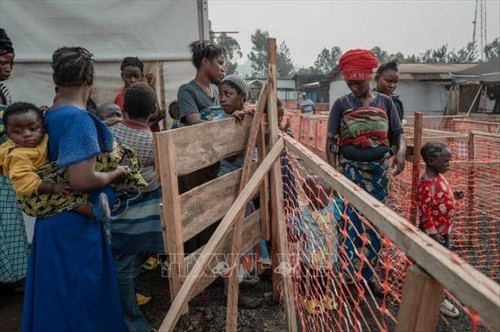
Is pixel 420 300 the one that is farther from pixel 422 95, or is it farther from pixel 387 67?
pixel 422 95

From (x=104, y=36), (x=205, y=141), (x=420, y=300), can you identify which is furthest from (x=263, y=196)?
(x=104, y=36)

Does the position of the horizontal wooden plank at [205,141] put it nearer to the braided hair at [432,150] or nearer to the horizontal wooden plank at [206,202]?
the horizontal wooden plank at [206,202]

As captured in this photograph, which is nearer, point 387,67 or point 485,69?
point 387,67

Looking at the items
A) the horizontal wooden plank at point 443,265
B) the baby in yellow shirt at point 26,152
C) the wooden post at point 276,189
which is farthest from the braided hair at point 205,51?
the horizontal wooden plank at point 443,265

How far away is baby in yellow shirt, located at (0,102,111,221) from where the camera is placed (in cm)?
178

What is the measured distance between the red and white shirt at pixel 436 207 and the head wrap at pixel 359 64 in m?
1.05

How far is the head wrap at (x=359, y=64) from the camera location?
2861mm

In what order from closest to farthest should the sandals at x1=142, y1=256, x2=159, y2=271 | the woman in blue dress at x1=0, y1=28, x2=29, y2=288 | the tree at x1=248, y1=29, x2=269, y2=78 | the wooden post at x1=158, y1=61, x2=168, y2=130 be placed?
the woman in blue dress at x1=0, y1=28, x2=29, y2=288 → the sandals at x1=142, y1=256, x2=159, y2=271 → the wooden post at x1=158, y1=61, x2=168, y2=130 → the tree at x1=248, y1=29, x2=269, y2=78

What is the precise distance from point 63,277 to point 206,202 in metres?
0.82

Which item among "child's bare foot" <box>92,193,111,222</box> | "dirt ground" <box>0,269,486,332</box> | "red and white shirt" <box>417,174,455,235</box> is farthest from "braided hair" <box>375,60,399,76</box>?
"child's bare foot" <box>92,193,111,222</box>

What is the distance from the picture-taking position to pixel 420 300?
3.10 feet

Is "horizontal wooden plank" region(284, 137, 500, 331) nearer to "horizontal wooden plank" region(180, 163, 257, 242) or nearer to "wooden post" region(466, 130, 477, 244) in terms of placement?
"horizontal wooden plank" region(180, 163, 257, 242)

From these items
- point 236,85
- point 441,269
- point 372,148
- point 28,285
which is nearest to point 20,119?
point 28,285

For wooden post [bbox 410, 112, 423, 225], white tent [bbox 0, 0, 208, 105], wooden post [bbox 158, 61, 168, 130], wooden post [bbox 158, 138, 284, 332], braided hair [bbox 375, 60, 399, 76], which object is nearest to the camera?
wooden post [bbox 158, 138, 284, 332]
